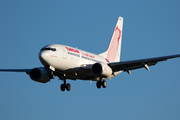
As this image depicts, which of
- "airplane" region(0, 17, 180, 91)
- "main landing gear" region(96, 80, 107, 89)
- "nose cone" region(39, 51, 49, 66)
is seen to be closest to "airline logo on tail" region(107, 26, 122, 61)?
"airplane" region(0, 17, 180, 91)

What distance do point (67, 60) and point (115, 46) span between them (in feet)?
61.1

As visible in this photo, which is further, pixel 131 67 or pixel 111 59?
pixel 111 59

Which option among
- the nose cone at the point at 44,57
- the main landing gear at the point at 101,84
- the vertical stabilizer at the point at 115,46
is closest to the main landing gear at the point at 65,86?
the main landing gear at the point at 101,84

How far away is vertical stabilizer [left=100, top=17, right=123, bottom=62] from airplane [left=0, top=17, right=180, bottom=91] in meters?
6.95

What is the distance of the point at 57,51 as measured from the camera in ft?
123

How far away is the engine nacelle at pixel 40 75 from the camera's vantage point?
41.1 meters

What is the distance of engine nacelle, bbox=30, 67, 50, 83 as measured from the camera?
41.1 metres

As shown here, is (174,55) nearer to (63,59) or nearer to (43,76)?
(63,59)

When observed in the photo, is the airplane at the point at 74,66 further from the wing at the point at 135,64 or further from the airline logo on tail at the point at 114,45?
the airline logo on tail at the point at 114,45

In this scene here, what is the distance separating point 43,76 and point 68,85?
431 cm

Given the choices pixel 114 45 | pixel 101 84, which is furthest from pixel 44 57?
pixel 114 45

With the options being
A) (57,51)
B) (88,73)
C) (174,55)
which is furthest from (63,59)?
(174,55)

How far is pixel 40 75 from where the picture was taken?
4116cm

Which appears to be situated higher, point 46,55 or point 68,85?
point 46,55
